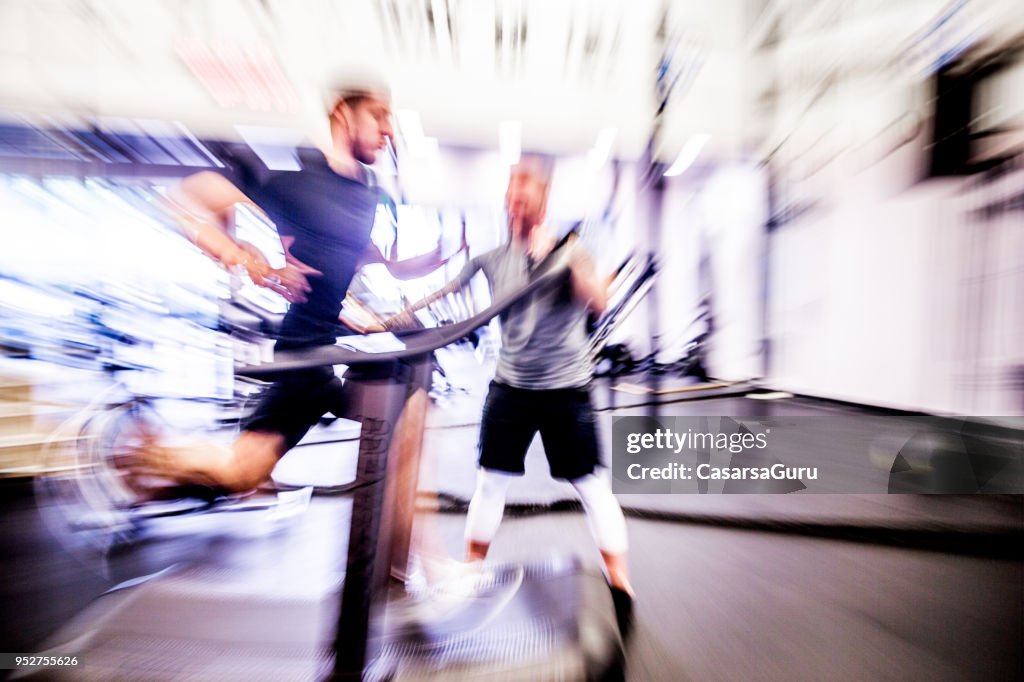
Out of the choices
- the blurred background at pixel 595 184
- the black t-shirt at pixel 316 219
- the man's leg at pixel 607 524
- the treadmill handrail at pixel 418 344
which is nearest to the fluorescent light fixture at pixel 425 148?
the blurred background at pixel 595 184

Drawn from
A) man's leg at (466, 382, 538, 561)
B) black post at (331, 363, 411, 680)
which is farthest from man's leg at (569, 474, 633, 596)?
black post at (331, 363, 411, 680)

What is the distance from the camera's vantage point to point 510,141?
0.74 metres

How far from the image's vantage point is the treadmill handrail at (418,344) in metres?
0.73

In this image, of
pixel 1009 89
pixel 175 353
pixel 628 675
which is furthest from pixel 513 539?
pixel 1009 89

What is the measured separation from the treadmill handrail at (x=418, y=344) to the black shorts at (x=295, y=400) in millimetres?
24

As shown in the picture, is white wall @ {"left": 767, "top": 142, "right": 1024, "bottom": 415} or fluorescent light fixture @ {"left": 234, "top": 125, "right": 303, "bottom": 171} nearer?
fluorescent light fixture @ {"left": 234, "top": 125, "right": 303, "bottom": 171}

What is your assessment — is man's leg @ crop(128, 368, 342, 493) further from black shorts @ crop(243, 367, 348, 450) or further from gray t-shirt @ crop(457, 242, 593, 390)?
gray t-shirt @ crop(457, 242, 593, 390)

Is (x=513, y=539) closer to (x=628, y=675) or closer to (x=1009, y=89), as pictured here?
(x=628, y=675)

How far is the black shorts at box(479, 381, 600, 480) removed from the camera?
77cm

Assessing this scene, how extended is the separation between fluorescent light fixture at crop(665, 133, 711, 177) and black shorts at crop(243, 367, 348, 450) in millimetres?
935

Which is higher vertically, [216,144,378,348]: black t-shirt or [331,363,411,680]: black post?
[216,144,378,348]: black t-shirt

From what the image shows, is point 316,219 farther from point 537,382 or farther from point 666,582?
point 666,582

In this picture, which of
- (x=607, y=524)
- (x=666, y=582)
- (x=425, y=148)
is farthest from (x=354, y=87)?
(x=666, y=582)

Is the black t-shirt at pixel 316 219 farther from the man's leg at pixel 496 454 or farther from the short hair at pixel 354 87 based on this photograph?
the man's leg at pixel 496 454
